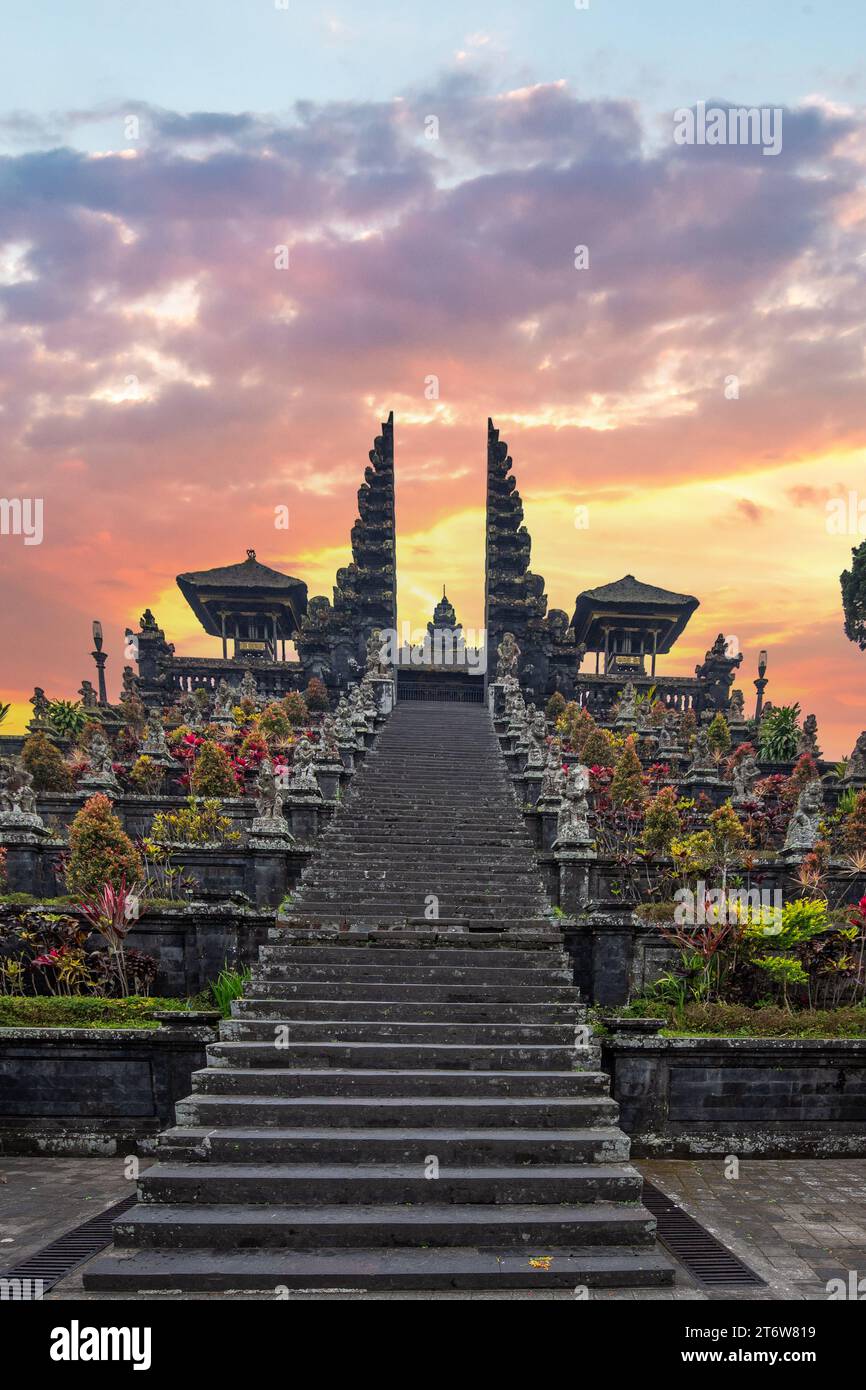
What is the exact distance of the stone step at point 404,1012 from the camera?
8.20 meters

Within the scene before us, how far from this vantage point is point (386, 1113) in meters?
6.78

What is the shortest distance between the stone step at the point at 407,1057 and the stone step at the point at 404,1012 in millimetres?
546

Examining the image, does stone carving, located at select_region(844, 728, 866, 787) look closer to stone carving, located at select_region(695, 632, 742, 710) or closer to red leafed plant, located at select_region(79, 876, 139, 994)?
stone carving, located at select_region(695, 632, 742, 710)

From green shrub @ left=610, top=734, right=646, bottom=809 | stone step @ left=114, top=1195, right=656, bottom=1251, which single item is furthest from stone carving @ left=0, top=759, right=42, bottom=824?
green shrub @ left=610, top=734, right=646, bottom=809

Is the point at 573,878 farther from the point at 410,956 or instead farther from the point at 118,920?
the point at 118,920

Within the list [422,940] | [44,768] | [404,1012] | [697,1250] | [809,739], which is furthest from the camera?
[809,739]

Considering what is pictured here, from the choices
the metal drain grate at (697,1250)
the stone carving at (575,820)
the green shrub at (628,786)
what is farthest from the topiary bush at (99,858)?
the green shrub at (628,786)

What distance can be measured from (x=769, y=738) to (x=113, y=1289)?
26382 mm

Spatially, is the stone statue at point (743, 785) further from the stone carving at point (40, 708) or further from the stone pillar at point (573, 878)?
the stone carving at point (40, 708)

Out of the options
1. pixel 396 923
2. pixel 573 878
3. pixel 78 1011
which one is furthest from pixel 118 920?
pixel 573 878

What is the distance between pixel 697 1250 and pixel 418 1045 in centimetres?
300

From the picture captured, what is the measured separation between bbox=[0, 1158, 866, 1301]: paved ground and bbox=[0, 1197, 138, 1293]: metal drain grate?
100mm
